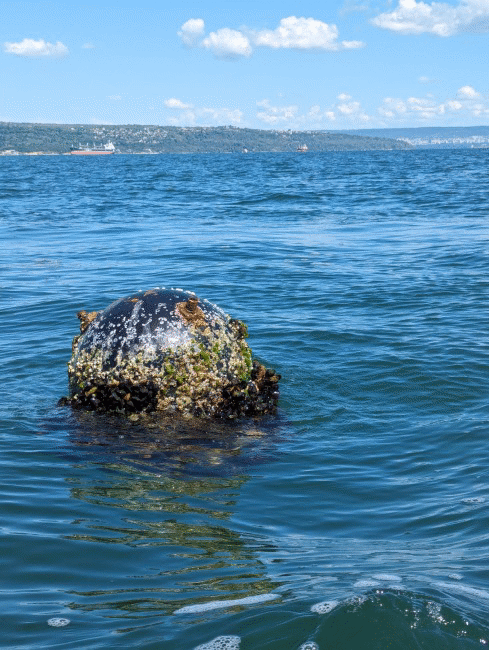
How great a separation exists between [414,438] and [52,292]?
9401 millimetres

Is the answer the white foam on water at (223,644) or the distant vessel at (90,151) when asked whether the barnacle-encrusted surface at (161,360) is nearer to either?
the white foam on water at (223,644)

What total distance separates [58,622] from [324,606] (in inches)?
51.4

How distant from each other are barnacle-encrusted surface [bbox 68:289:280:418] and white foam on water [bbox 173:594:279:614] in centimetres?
321

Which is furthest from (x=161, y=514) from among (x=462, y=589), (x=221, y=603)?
(x=462, y=589)

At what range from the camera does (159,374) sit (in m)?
7.08

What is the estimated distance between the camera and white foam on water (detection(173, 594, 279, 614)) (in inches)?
156

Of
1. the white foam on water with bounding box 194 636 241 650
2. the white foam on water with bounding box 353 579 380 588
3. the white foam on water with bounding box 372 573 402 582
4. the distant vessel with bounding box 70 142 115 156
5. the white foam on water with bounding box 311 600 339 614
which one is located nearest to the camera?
the white foam on water with bounding box 194 636 241 650

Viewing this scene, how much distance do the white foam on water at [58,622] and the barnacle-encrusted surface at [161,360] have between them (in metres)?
3.26

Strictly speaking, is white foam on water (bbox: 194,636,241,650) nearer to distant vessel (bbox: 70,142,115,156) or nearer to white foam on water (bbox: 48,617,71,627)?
white foam on water (bbox: 48,617,71,627)

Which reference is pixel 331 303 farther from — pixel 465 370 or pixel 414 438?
pixel 414 438

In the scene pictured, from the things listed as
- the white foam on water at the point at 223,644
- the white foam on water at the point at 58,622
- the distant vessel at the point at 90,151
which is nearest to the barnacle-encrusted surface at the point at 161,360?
the white foam on water at the point at 58,622

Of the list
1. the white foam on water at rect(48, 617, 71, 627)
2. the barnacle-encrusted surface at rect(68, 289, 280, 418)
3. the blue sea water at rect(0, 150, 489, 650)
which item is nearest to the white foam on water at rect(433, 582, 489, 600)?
the blue sea water at rect(0, 150, 489, 650)

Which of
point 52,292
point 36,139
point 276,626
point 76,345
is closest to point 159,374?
point 76,345

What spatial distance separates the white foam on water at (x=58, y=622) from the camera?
3.88 meters
